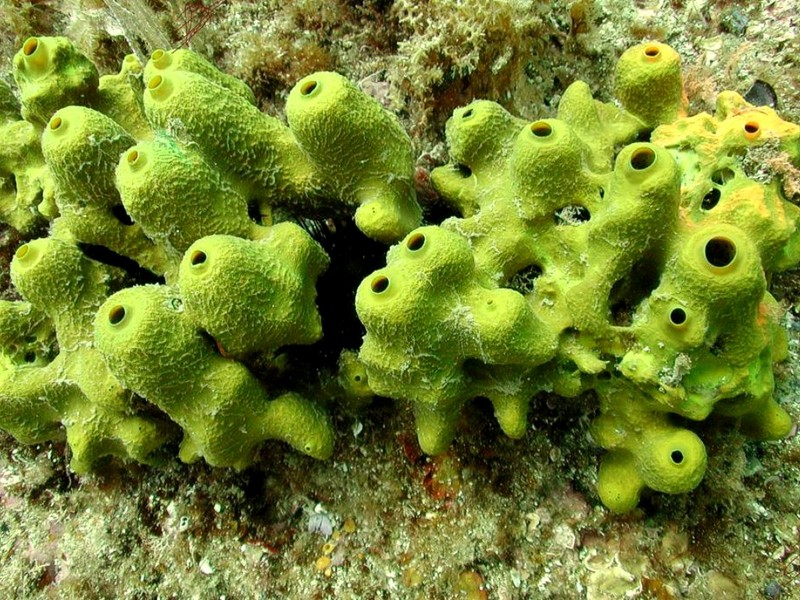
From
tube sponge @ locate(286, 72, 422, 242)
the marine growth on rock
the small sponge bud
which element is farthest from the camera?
the small sponge bud

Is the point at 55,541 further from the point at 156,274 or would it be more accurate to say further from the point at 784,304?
the point at 784,304

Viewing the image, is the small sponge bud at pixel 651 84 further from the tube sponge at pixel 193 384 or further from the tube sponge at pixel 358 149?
the tube sponge at pixel 193 384

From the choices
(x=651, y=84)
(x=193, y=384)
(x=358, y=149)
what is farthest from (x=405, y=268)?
(x=651, y=84)

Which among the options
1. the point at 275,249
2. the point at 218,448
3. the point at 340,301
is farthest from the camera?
the point at 340,301

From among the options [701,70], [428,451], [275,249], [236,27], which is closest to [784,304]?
[701,70]

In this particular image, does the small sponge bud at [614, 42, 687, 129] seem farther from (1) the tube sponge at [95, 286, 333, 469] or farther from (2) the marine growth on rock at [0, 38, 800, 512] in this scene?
(1) the tube sponge at [95, 286, 333, 469]

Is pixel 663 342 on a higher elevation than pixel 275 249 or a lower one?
lower

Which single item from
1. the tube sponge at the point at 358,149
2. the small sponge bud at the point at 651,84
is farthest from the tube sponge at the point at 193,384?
the small sponge bud at the point at 651,84

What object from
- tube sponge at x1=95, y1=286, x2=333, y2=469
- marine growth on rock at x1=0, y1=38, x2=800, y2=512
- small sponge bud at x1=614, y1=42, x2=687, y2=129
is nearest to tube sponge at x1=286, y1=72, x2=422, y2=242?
marine growth on rock at x1=0, y1=38, x2=800, y2=512

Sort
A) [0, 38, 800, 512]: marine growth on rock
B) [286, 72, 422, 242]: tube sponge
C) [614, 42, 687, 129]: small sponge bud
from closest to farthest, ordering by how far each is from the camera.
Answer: [0, 38, 800, 512]: marine growth on rock
[286, 72, 422, 242]: tube sponge
[614, 42, 687, 129]: small sponge bud
